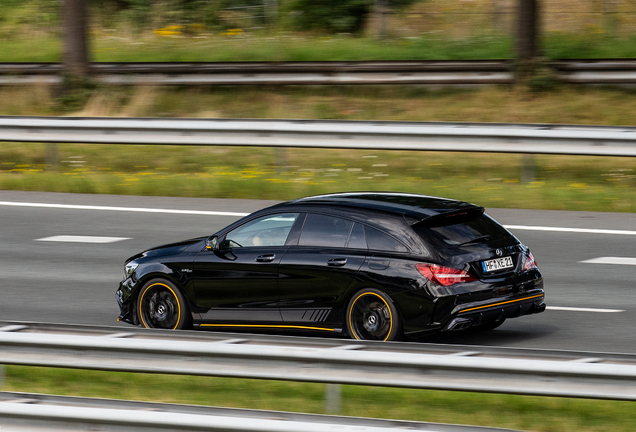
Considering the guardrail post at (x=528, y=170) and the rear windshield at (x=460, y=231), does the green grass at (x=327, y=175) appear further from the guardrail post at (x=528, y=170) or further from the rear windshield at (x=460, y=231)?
the rear windshield at (x=460, y=231)

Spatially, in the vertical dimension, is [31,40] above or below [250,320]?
above

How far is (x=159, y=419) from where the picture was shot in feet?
19.0

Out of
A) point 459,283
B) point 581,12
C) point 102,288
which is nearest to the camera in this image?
point 459,283

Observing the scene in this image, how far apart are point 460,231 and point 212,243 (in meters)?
2.43

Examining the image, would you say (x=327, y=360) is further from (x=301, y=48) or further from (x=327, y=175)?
(x=301, y=48)

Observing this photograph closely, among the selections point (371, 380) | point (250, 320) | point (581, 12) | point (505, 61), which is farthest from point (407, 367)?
point (581, 12)

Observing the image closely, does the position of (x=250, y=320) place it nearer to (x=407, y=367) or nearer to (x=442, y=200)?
(x=442, y=200)

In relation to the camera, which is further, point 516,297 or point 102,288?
point 102,288

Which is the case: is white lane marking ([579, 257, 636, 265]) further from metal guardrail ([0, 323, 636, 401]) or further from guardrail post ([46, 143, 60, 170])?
guardrail post ([46, 143, 60, 170])

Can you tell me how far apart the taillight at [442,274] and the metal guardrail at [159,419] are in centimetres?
280

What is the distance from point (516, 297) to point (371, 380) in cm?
269

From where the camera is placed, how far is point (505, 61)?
2084cm

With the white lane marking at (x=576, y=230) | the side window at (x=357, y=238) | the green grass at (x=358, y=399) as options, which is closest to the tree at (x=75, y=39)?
the white lane marking at (x=576, y=230)

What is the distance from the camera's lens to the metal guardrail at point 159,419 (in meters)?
5.54
